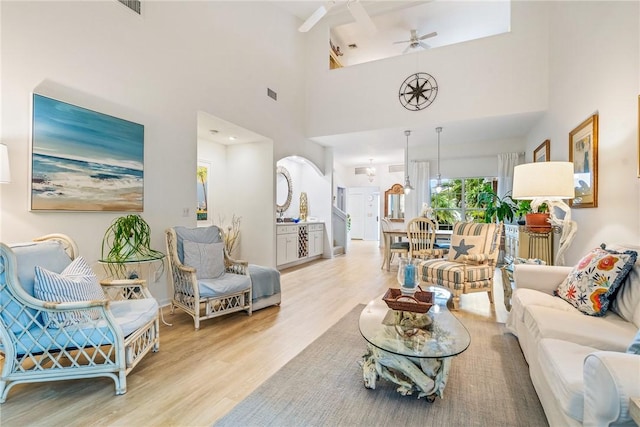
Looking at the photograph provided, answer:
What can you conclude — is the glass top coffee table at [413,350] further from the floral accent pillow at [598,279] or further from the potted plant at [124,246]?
the potted plant at [124,246]

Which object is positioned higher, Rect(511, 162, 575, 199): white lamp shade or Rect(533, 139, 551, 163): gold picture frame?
Rect(533, 139, 551, 163): gold picture frame

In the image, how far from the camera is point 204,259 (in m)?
3.22

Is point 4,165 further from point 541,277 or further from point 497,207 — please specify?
point 497,207

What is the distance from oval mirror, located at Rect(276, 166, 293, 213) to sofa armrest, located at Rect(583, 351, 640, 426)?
5.99m

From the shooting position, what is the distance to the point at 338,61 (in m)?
6.67

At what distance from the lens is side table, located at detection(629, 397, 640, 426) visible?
2.74 ft

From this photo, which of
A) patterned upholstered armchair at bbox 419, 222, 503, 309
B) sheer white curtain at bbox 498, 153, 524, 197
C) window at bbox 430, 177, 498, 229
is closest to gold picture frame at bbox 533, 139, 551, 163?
sheer white curtain at bbox 498, 153, 524, 197

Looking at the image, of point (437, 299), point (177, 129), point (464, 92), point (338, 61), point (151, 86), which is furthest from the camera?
point (338, 61)

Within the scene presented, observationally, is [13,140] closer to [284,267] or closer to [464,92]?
[284,267]

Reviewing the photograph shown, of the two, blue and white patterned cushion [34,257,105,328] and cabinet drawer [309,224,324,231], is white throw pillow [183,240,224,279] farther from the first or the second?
cabinet drawer [309,224,324,231]

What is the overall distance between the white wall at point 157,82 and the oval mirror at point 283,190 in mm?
1064

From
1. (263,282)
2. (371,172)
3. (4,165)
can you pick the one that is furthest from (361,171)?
(4,165)

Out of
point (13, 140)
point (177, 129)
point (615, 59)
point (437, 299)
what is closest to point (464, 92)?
point (615, 59)

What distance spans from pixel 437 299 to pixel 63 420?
2.51 m
